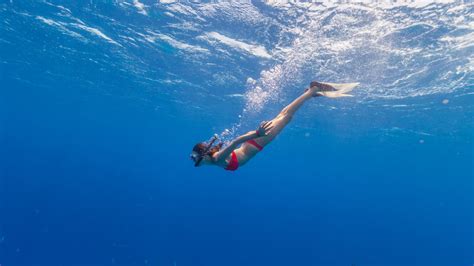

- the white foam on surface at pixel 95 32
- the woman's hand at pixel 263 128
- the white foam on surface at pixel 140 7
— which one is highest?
the white foam on surface at pixel 140 7

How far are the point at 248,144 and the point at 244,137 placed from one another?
134 cm

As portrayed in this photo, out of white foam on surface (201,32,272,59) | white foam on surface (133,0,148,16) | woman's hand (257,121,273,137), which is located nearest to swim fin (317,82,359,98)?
woman's hand (257,121,273,137)

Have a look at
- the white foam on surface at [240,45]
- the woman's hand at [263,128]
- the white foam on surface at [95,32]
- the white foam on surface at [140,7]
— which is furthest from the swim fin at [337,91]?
the white foam on surface at [95,32]

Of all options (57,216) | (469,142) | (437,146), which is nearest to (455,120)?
(469,142)

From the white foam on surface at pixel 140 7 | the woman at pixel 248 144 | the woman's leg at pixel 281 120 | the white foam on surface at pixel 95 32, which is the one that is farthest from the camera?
the white foam on surface at pixel 95 32

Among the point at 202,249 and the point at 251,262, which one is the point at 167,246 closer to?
the point at 202,249

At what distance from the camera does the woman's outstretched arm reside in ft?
21.9

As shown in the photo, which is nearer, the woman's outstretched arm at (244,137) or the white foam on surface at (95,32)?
the woman's outstretched arm at (244,137)

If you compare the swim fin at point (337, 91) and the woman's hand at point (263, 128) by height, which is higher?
the swim fin at point (337, 91)

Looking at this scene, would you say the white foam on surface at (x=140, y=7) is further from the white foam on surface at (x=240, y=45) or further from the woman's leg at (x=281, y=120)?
the woman's leg at (x=281, y=120)

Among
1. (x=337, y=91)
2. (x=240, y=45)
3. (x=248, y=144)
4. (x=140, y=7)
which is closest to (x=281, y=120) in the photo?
(x=248, y=144)

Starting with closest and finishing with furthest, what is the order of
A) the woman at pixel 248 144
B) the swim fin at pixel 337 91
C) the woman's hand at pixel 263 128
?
the woman's hand at pixel 263 128, the woman at pixel 248 144, the swim fin at pixel 337 91

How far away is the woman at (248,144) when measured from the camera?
7.34m

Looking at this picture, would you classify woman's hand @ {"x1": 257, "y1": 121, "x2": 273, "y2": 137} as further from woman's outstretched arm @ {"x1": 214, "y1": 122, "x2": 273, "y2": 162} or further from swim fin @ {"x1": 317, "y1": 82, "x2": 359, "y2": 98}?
swim fin @ {"x1": 317, "y1": 82, "x2": 359, "y2": 98}
